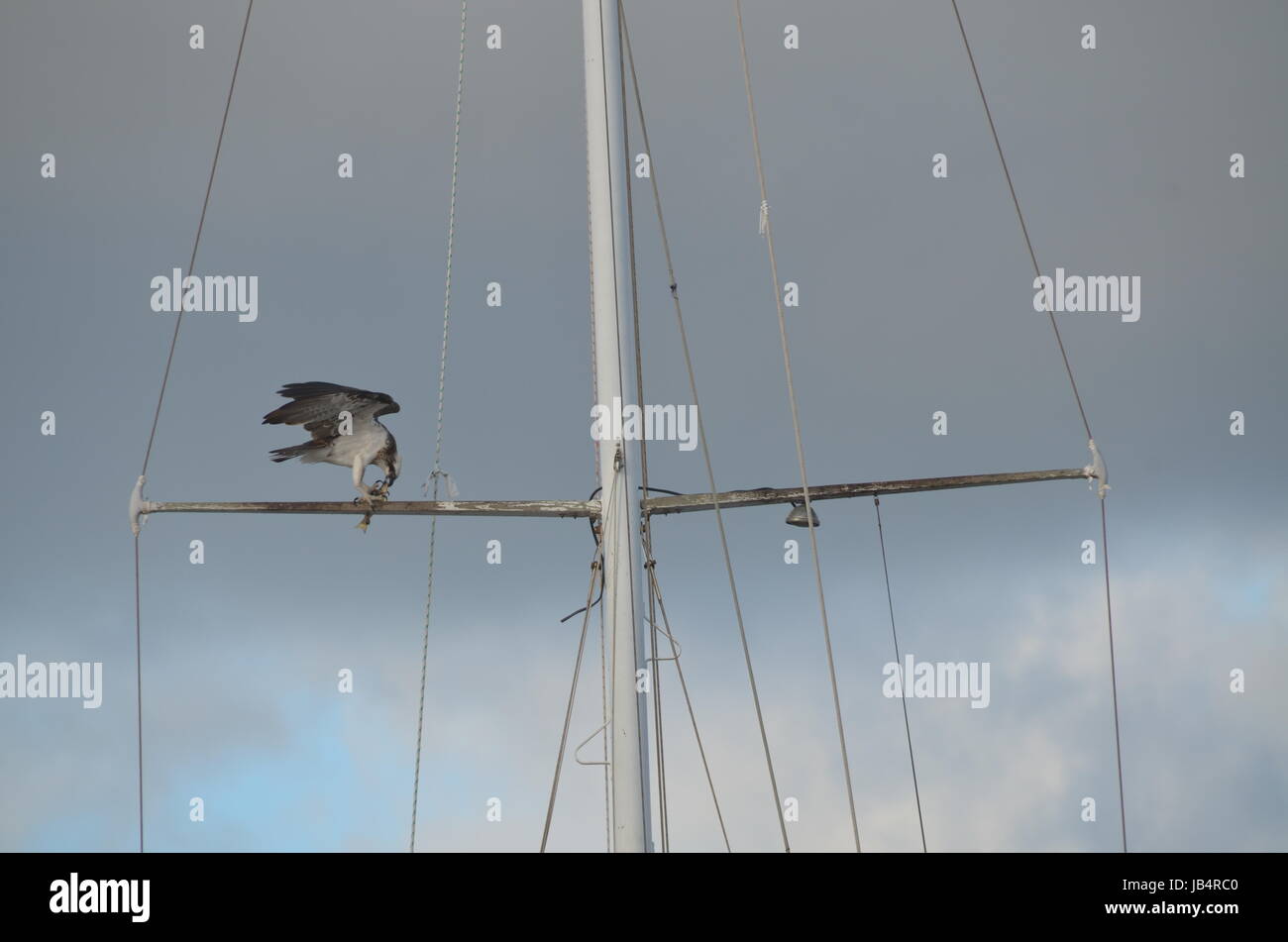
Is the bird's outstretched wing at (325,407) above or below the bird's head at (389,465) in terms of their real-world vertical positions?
above

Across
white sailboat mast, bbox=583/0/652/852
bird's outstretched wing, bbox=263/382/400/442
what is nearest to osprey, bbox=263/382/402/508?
bird's outstretched wing, bbox=263/382/400/442

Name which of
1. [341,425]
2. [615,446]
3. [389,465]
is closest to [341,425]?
[341,425]

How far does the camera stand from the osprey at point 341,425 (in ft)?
42.6

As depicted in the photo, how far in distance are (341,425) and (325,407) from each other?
0.23 meters

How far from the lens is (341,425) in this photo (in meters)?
13.2

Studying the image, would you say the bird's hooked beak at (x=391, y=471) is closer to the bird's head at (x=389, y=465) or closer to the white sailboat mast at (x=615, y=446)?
the bird's head at (x=389, y=465)

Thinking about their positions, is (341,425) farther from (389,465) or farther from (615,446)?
(615,446)

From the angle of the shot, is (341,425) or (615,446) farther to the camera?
(341,425)

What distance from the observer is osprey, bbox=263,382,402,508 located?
1298 centimetres

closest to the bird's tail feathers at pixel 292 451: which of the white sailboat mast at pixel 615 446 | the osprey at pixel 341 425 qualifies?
the osprey at pixel 341 425

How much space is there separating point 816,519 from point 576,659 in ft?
10.6
